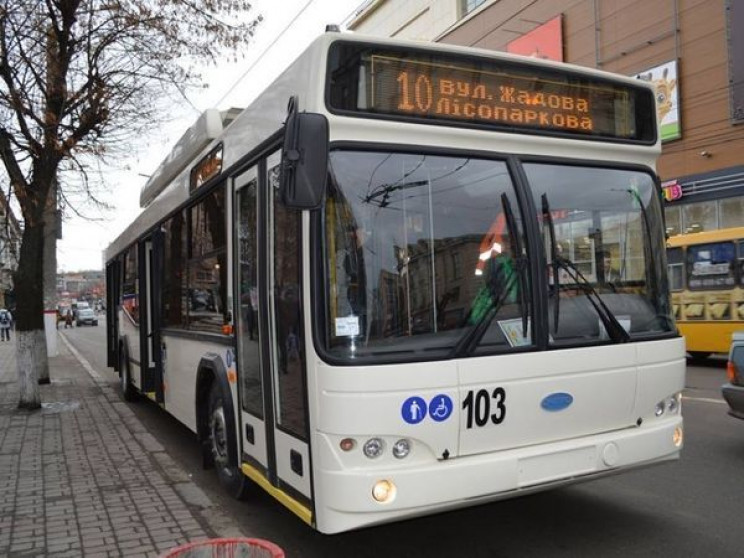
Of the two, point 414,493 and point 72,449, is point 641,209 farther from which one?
point 72,449

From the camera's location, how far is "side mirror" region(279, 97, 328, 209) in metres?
3.46

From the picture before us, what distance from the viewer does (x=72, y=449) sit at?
24.9 ft

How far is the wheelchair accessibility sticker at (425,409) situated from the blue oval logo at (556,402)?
62 centimetres

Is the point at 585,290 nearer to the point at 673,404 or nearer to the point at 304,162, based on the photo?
the point at 673,404

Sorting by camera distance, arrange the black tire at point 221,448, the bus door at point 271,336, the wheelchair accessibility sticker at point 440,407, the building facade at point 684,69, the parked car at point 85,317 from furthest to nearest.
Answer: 1. the parked car at point 85,317
2. the building facade at point 684,69
3. the black tire at point 221,448
4. the bus door at point 271,336
5. the wheelchair accessibility sticker at point 440,407

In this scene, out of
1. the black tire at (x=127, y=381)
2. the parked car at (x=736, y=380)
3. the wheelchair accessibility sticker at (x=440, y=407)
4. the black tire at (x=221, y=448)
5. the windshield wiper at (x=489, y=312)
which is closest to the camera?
the wheelchair accessibility sticker at (x=440, y=407)

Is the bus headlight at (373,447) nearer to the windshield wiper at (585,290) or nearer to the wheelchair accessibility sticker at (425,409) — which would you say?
the wheelchair accessibility sticker at (425,409)

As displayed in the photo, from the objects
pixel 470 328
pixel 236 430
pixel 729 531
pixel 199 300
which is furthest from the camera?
pixel 199 300

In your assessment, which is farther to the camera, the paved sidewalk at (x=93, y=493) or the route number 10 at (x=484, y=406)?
the paved sidewalk at (x=93, y=493)

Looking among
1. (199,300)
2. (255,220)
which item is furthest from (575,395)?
(199,300)

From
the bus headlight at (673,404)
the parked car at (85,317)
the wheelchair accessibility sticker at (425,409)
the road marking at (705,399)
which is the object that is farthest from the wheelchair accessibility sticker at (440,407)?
the parked car at (85,317)

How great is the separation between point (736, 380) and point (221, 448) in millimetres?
4646

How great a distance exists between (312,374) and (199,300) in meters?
2.87

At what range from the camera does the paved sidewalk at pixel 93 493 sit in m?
4.80
